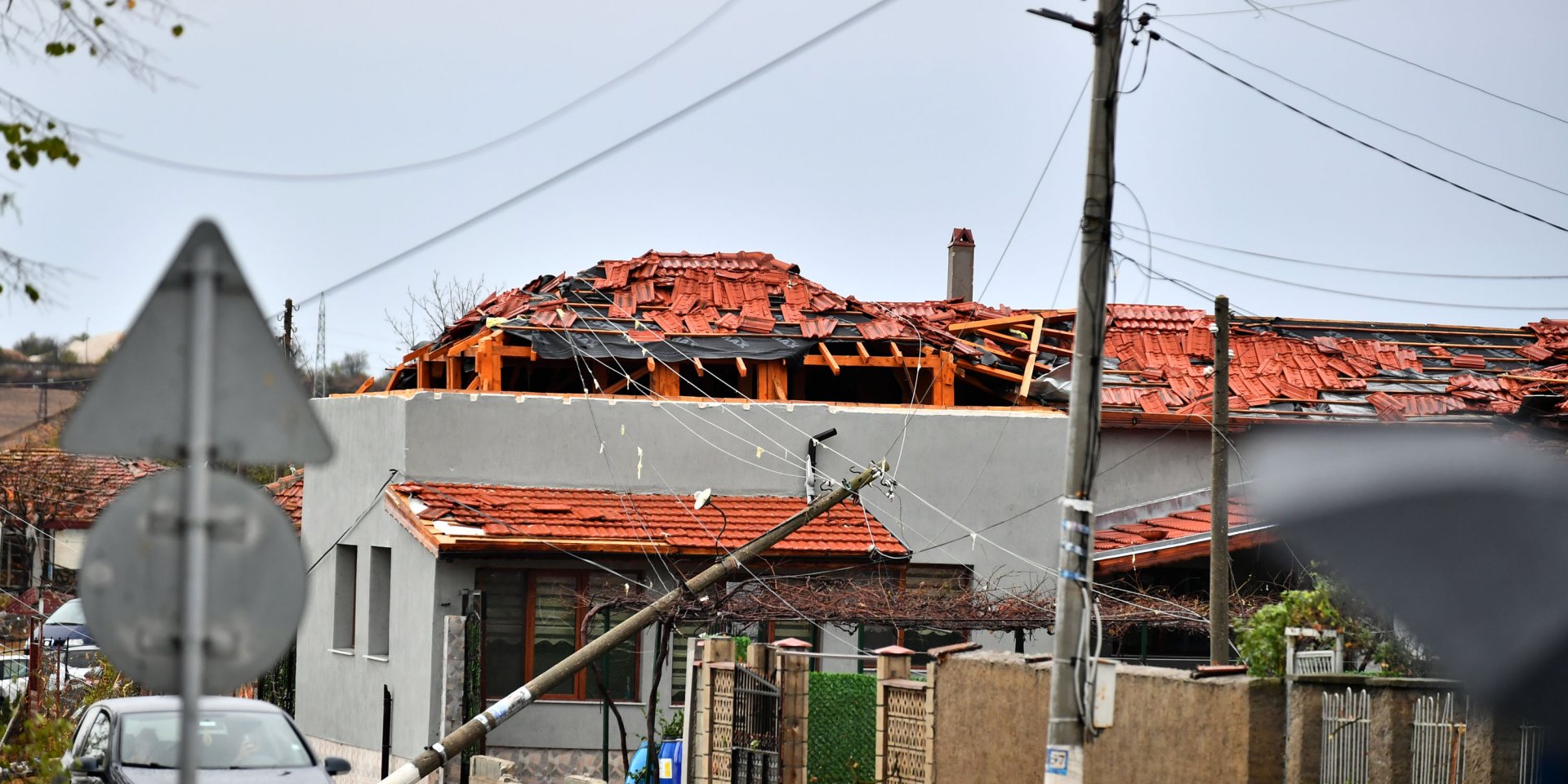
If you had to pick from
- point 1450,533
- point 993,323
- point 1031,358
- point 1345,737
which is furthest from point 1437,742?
point 993,323

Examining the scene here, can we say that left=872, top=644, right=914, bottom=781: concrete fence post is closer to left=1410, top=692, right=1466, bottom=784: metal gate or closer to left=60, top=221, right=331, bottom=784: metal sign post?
left=1410, top=692, right=1466, bottom=784: metal gate

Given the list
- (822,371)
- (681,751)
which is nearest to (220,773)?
(681,751)

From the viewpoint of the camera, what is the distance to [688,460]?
2306cm

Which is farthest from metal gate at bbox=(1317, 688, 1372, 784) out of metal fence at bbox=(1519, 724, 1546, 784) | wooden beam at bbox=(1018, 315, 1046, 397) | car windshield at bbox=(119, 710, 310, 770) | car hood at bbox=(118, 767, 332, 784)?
wooden beam at bbox=(1018, 315, 1046, 397)

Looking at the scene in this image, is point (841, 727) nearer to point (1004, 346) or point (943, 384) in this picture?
point (943, 384)

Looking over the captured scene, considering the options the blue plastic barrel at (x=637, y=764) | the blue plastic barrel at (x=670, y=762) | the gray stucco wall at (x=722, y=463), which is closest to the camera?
the blue plastic barrel at (x=670, y=762)

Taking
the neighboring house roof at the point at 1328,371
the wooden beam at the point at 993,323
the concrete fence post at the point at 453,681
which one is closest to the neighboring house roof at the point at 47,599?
the concrete fence post at the point at 453,681

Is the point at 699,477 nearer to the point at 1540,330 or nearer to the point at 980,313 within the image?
the point at 980,313

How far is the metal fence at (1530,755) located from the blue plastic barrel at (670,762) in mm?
10504

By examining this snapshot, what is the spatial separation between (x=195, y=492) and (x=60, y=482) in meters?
43.0

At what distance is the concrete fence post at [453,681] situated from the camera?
2014 centimetres

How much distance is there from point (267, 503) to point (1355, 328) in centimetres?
2751

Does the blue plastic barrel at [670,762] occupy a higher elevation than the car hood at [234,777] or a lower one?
lower

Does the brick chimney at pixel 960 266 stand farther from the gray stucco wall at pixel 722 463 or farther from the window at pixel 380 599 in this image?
the window at pixel 380 599
